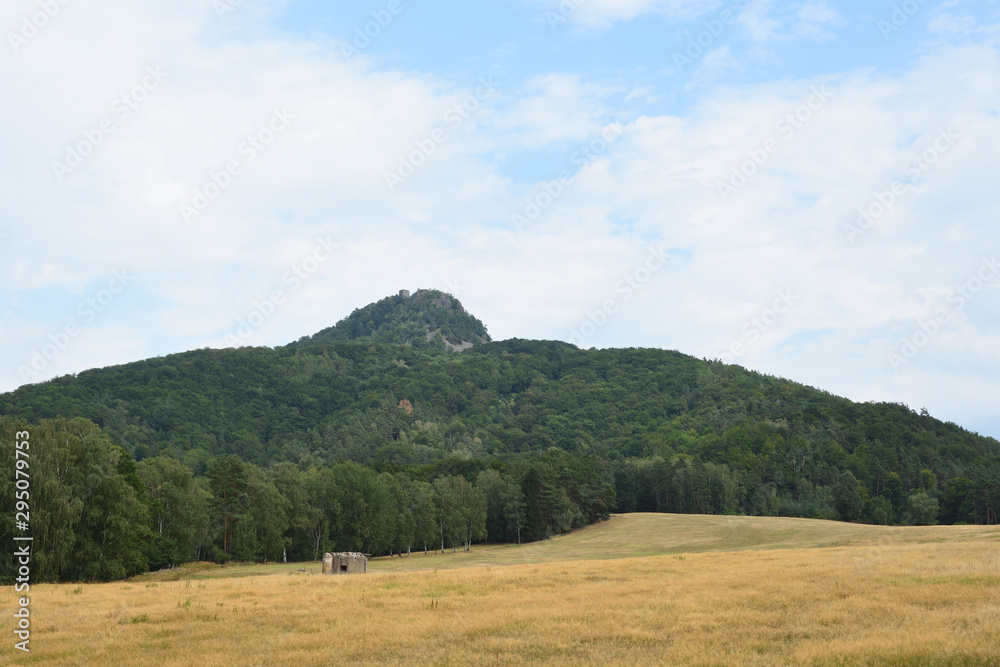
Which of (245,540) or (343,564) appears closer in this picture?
(343,564)

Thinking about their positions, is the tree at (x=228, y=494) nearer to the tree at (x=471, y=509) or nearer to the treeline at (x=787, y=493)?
the tree at (x=471, y=509)

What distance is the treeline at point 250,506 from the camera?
52.6 metres

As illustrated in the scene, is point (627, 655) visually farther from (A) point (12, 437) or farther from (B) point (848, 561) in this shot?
(A) point (12, 437)

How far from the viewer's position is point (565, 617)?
25.0 metres

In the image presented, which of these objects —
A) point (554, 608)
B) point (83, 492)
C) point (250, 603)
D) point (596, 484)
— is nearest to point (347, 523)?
point (83, 492)

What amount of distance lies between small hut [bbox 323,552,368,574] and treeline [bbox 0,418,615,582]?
16.7 metres

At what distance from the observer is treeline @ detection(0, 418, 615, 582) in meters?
52.6

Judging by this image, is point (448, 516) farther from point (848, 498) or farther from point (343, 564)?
point (848, 498)

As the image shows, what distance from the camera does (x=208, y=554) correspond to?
273ft

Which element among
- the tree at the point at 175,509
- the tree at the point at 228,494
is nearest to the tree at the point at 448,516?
the tree at the point at 228,494

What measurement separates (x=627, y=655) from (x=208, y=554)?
2963 inches

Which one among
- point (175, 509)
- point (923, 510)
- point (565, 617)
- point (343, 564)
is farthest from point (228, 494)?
point (923, 510)

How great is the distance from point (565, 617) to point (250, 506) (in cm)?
6674

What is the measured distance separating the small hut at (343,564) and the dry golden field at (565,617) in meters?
8.53
